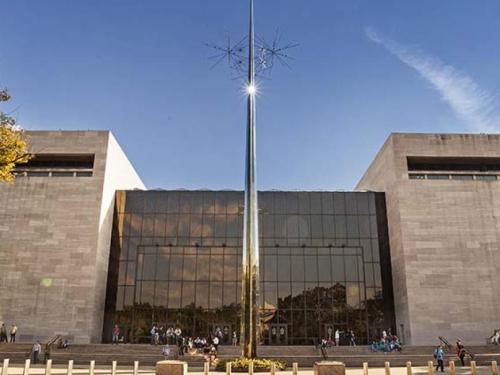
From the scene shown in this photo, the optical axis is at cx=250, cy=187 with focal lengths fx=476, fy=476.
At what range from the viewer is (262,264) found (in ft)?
139

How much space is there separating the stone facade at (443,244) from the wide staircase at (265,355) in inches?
146

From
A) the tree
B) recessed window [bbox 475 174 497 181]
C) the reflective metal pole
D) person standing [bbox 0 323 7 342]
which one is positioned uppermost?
recessed window [bbox 475 174 497 181]

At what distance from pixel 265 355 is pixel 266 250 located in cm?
1178

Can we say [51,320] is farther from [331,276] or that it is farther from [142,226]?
[331,276]

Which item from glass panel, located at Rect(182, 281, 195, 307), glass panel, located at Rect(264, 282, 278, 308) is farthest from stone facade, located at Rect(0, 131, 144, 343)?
glass panel, located at Rect(264, 282, 278, 308)

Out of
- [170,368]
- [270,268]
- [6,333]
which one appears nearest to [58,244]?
[6,333]

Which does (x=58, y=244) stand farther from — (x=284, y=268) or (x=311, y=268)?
(x=311, y=268)

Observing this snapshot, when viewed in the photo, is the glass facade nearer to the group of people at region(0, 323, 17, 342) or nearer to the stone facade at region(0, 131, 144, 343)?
the stone facade at region(0, 131, 144, 343)

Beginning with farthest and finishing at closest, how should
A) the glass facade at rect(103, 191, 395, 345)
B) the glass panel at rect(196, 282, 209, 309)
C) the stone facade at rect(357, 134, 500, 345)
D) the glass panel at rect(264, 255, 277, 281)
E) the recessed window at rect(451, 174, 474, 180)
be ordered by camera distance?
the recessed window at rect(451, 174, 474, 180)
the glass panel at rect(264, 255, 277, 281)
the glass panel at rect(196, 282, 209, 309)
the glass facade at rect(103, 191, 395, 345)
the stone facade at rect(357, 134, 500, 345)

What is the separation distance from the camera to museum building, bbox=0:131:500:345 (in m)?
38.3

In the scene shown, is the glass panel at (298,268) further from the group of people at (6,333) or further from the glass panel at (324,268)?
the group of people at (6,333)

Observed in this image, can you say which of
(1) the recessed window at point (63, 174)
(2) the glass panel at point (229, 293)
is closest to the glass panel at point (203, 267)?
(2) the glass panel at point (229, 293)

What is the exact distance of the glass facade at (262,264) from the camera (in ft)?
135

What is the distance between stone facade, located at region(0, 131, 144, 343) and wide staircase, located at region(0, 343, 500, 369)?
156 inches
